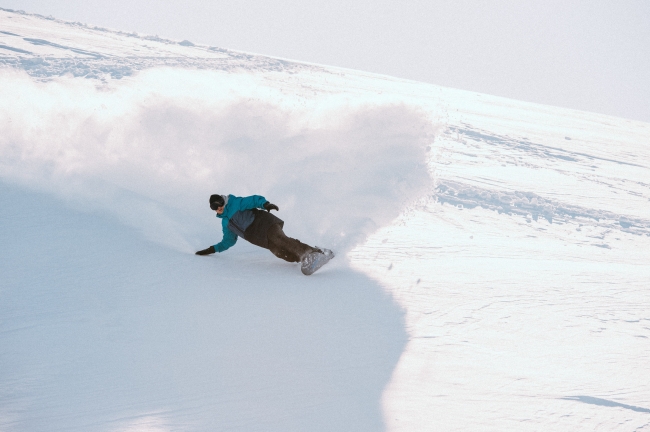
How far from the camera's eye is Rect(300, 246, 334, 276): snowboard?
5133mm

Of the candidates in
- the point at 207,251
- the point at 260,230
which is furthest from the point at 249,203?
the point at 207,251

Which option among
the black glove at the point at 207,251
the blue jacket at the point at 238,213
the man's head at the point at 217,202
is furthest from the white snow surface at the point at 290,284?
the man's head at the point at 217,202

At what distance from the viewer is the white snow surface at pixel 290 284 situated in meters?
3.24

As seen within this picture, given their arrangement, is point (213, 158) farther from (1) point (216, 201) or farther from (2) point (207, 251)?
(1) point (216, 201)

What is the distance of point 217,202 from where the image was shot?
196 inches

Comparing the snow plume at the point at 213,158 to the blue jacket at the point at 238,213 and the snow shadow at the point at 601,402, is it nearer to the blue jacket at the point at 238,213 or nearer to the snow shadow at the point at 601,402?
the blue jacket at the point at 238,213

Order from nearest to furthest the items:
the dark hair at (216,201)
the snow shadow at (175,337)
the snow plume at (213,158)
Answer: the snow shadow at (175,337), the dark hair at (216,201), the snow plume at (213,158)

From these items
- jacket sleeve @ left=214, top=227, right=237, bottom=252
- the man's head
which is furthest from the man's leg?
the man's head

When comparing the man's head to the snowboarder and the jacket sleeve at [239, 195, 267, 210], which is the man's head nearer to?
the snowboarder

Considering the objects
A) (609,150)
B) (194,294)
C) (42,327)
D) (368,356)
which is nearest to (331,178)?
(194,294)

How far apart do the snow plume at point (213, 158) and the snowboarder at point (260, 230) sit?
821mm

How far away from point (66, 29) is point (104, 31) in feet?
14.2

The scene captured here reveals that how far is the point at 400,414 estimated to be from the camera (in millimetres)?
3186

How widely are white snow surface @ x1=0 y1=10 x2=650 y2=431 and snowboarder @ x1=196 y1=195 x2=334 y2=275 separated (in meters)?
0.24
